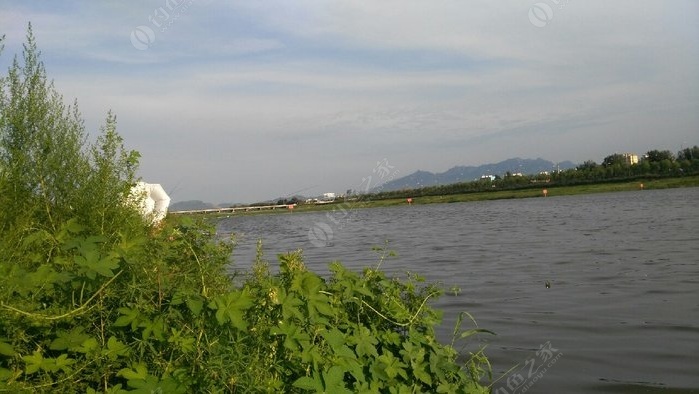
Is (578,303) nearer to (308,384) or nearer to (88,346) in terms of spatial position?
(308,384)

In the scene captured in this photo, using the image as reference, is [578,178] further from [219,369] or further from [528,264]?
[219,369]

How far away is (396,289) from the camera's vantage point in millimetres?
4102

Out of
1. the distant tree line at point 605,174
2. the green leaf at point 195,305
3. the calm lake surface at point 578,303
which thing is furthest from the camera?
the distant tree line at point 605,174

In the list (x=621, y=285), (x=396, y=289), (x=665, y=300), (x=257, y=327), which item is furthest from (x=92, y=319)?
(x=621, y=285)

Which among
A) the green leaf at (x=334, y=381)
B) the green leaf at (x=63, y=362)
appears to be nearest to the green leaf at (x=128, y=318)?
the green leaf at (x=63, y=362)

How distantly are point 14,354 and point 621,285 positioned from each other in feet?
33.2

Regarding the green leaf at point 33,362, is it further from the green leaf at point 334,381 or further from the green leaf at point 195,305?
the green leaf at point 334,381

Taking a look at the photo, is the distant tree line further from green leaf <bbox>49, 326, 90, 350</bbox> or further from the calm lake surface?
green leaf <bbox>49, 326, 90, 350</bbox>

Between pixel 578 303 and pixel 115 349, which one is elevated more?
pixel 115 349

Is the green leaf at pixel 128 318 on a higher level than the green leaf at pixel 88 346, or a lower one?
higher

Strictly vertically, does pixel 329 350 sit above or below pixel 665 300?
above

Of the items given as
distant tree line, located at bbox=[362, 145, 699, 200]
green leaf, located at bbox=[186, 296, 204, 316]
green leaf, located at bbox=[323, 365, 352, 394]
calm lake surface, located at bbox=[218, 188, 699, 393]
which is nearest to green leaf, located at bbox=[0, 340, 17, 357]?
green leaf, located at bbox=[186, 296, 204, 316]

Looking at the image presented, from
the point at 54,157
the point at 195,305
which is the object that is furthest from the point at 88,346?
the point at 54,157

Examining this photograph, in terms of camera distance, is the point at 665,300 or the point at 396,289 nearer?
the point at 396,289
